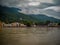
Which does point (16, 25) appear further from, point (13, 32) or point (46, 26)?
point (46, 26)

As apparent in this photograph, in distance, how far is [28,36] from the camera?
2287mm

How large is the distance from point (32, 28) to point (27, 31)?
0.10 m

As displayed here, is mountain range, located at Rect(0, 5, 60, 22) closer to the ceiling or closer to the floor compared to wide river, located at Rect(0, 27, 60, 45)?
closer to the ceiling

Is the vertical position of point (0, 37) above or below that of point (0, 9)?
below

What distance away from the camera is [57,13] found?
7.67ft

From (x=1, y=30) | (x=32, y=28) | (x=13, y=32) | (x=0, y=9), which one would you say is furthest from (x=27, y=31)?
(x=0, y=9)

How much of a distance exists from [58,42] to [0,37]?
987 millimetres

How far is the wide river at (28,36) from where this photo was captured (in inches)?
89.4

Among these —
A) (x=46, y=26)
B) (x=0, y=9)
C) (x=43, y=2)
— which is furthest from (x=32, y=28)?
(x=0, y=9)

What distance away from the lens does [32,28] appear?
2.30m

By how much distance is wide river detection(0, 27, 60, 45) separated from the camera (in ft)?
7.45

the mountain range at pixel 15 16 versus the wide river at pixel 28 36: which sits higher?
the mountain range at pixel 15 16

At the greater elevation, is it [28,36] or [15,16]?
[15,16]

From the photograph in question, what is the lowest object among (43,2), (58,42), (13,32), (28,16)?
(58,42)
